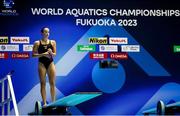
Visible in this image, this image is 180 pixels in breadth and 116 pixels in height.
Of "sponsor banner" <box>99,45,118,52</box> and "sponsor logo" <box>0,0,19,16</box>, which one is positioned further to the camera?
"sponsor banner" <box>99,45,118,52</box>

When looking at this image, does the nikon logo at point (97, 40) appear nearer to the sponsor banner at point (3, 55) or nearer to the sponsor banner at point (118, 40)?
the sponsor banner at point (118, 40)

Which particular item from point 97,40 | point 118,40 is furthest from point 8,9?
point 118,40

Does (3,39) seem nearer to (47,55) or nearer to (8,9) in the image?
(8,9)

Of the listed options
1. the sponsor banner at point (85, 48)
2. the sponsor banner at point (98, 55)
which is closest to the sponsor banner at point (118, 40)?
the sponsor banner at point (98, 55)

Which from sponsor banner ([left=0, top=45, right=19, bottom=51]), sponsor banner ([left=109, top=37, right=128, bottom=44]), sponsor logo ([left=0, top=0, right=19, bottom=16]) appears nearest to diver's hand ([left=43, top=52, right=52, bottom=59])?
sponsor banner ([left=0, top=45, right=19, bottom=51])

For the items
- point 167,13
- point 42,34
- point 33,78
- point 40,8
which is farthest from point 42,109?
point 167,13

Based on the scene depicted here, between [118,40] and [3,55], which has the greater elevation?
[118,40]

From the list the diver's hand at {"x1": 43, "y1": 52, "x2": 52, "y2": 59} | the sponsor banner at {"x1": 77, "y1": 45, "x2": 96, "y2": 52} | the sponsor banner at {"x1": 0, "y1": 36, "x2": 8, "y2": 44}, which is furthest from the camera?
the sponsor banner at {"x1": 77, "y1": 45, "x2": 96, "y2": 52}

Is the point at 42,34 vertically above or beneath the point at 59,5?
beneath

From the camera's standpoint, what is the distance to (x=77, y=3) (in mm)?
9328

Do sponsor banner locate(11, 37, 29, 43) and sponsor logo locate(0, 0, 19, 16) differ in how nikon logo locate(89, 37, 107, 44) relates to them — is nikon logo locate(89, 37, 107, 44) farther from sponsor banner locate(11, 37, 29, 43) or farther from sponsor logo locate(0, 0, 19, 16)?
sponsor logo locate(0, 0, 19, 16)

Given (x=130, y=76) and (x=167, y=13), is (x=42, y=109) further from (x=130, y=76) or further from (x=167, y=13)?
(x=167, y=13)

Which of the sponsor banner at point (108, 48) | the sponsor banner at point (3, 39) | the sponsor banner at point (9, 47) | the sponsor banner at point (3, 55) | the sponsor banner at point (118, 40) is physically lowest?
the sponsor banner at point (3, 55)

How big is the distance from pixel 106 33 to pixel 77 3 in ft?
3.05
